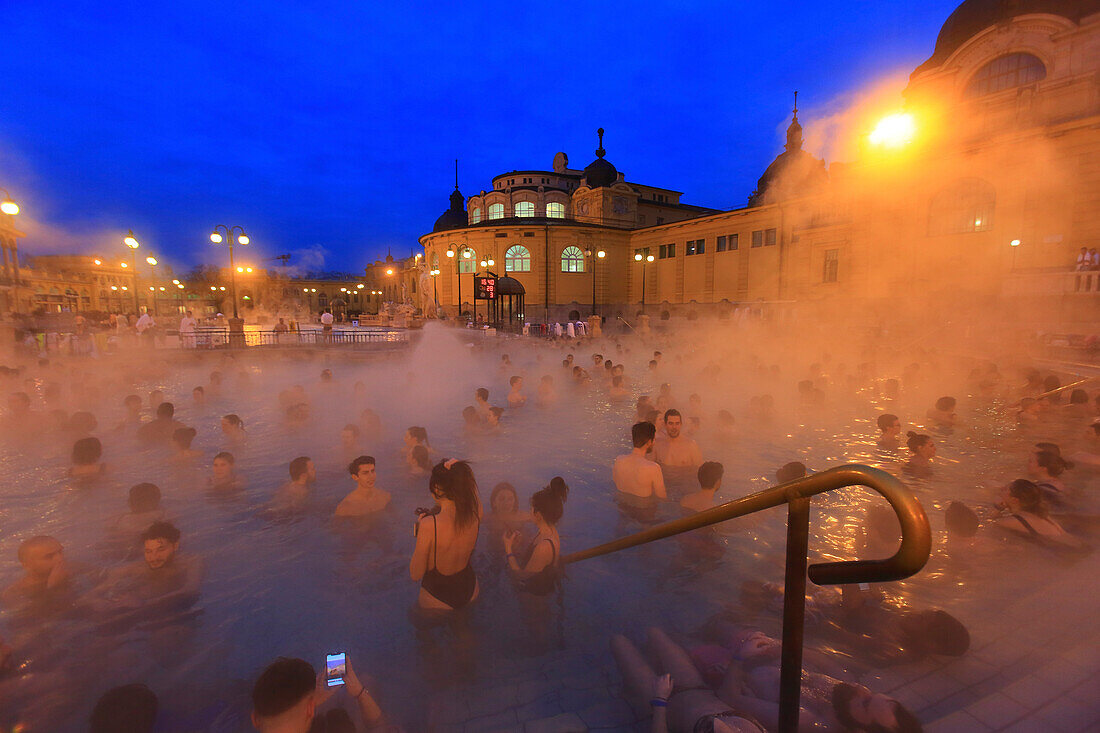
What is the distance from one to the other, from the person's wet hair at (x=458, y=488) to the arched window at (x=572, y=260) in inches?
1562

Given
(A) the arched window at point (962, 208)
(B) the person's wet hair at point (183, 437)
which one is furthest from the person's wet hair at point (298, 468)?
(A) the arched window at point (962, 208)

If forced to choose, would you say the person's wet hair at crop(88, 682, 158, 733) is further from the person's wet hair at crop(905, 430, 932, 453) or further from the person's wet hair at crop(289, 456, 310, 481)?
the person's wet hair at crop(905, 430, 932, 453)

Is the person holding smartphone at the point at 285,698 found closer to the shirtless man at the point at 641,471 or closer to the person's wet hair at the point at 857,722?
the person's wet hair at the point at 857,722

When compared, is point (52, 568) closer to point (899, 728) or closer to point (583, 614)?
point (583, 614)

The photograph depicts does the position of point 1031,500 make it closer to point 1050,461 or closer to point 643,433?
point 1050,461

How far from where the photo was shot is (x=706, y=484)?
5.38m

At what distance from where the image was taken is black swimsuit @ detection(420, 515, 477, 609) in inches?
153

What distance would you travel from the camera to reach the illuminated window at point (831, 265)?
28562 millimetres

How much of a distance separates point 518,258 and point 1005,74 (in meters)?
31.3

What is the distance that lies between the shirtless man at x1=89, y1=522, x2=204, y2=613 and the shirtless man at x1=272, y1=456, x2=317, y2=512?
1733 millimetres

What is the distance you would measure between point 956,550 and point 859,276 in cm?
2525

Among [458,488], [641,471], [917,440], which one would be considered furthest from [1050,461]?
[458,488]

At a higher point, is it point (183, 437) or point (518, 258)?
point (518, 258)

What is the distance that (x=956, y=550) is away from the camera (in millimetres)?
4988
